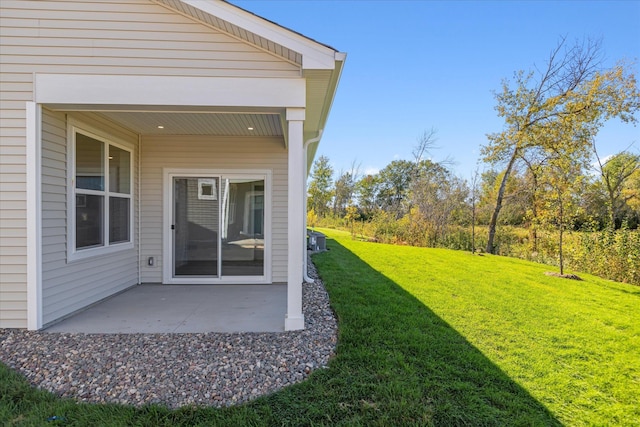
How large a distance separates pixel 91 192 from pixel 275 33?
3527mm

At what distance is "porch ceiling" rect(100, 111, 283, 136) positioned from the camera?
457 centimetres

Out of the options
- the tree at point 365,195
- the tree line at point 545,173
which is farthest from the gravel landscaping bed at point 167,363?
the tree at point 365,195

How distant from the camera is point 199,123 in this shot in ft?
16.7

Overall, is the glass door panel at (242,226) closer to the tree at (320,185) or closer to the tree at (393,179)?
the tree at (320,185)

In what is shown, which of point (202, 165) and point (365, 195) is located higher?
point (365, 195)

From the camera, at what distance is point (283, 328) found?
3822 mm

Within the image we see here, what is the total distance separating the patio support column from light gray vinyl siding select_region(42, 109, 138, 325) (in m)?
3.00

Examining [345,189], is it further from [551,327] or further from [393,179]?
[551,327]

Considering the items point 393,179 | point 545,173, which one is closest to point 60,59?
point 545,173

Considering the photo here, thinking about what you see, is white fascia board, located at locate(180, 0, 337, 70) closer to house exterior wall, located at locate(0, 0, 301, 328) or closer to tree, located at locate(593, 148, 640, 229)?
house exterior wall, located at locate(0, 0, 301, 328)

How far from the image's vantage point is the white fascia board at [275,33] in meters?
3.53

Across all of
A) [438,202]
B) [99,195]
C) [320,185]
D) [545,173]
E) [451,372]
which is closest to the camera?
[451,372]

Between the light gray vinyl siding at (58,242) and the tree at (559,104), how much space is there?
12178 mm

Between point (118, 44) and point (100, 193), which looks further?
point (100, 193)
